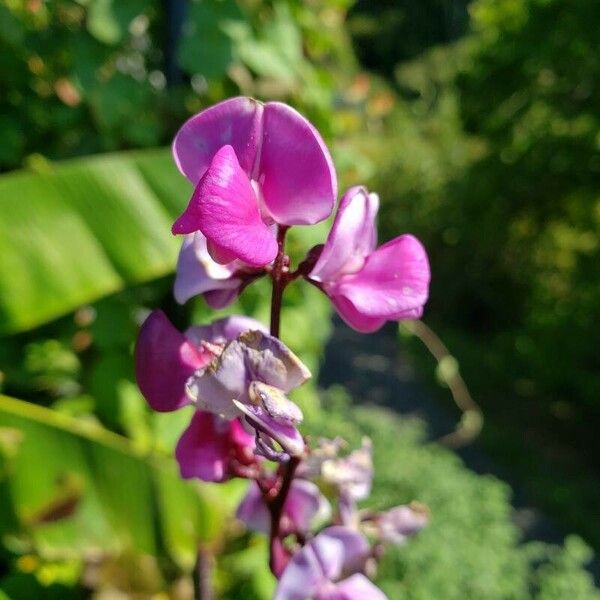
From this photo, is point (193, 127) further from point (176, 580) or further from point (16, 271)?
point (176, 580)

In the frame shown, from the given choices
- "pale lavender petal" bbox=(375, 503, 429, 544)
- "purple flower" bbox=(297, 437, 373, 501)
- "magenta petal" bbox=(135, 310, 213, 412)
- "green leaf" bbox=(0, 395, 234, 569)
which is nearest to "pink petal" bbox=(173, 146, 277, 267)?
"magenta petal" bbox=(135, 310, 213, 412)

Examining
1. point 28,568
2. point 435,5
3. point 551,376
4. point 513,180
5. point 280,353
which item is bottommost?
point 435,5

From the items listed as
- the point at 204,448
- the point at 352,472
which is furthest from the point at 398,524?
the point at 204,448

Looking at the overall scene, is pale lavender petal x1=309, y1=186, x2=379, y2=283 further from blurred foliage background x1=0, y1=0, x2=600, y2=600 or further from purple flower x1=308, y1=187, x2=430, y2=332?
blurred foliage background x1=0, y1=0, x2=600, y2=600

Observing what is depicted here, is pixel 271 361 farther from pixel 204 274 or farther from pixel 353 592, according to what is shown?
pixel 353 592

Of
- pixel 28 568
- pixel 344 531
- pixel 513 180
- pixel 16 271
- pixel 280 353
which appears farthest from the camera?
pixel 513 180

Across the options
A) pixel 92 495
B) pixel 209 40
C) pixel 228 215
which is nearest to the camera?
pixel 228 215

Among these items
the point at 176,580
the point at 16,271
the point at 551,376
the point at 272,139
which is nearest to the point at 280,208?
the point at 272,139
